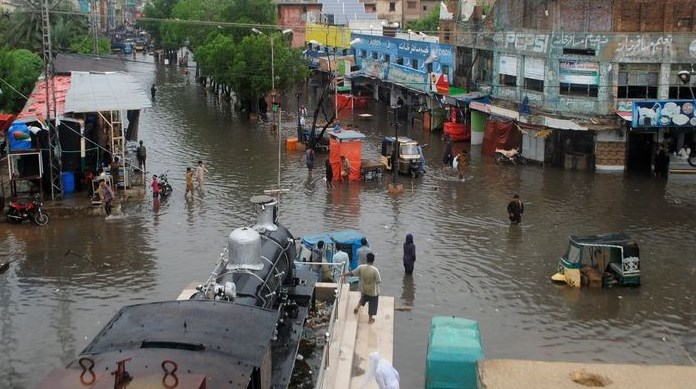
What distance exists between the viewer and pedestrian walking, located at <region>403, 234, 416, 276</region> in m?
19.7

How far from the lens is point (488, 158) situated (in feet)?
119

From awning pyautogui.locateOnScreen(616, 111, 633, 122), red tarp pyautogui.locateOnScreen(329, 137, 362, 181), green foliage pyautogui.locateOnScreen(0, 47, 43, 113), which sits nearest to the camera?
red tarp pyautogui.locateOnScreen(329, 137, 362, 181)

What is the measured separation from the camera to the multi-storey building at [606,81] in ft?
105

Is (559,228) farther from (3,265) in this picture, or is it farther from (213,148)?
(213,148)

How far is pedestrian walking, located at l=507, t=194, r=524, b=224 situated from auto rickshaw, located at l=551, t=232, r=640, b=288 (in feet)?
16.1

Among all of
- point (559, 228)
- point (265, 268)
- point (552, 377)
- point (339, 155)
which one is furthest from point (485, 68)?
point (552, 377)

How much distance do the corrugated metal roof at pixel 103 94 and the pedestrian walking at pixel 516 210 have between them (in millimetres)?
11872

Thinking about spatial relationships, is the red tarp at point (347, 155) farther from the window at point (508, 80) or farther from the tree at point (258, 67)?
the tree at point (258, 67)

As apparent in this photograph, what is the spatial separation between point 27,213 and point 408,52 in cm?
2902

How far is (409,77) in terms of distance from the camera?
152ft

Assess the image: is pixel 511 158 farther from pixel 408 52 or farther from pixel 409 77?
pixel 408 52

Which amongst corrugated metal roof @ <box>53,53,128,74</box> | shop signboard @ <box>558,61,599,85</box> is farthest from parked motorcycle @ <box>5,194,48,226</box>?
shop signboard @ <box>558,61,599,85</box>

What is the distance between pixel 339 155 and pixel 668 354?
16.9 metres

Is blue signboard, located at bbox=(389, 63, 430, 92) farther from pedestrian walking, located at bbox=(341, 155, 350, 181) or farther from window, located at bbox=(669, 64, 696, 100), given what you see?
pedestrian walking, located at bbox=(341, 155, 350, 181)
